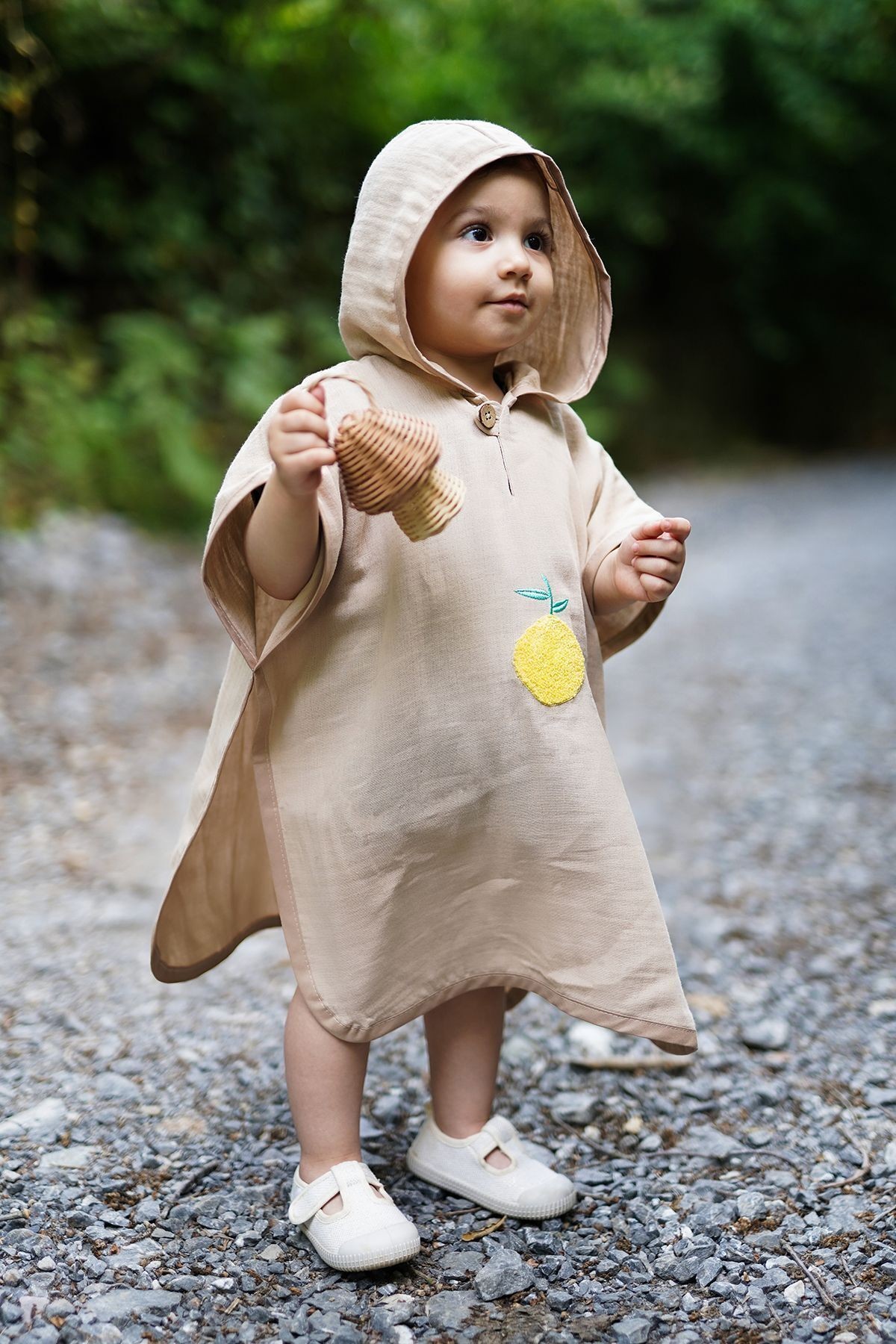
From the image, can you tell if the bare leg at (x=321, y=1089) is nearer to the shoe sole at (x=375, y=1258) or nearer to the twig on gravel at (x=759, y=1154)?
the shoe sole at (x=375, y=1258)

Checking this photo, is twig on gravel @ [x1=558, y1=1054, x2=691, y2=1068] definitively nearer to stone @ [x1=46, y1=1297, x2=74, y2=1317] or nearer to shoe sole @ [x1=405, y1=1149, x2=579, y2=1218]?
shoe sole @ [x1=405, y1=1149, x2=579, y2=1218]

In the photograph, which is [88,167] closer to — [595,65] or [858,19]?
[595,65]

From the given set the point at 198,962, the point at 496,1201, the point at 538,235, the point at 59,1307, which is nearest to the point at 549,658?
the point at 538,235

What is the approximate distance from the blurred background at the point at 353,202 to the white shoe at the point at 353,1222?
4.60 meters

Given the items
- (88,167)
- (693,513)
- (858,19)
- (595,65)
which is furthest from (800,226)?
(88,167)

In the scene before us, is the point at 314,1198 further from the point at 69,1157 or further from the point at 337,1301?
the point at 69,1157

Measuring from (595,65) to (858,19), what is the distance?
8.30 ft

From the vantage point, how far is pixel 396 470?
1.47 metres

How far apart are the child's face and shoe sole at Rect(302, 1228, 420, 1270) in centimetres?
127

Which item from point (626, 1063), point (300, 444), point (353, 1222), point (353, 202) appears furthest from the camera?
point (353, 202)

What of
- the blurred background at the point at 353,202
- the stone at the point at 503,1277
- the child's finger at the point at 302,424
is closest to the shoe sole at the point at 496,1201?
the stone at the point at 503,1277

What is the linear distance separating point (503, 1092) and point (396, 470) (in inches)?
53.0

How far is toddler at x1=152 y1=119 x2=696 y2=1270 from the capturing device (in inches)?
65.6

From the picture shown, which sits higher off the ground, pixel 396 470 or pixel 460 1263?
pixel 396 470
